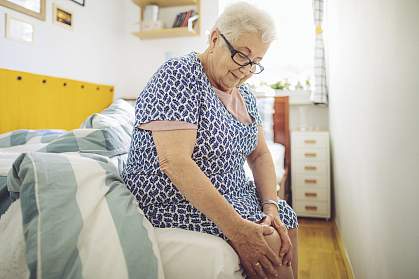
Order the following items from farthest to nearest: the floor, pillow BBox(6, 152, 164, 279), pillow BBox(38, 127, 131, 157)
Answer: the floor
pillow BBox(38, 127, 131, 157)
pillow BBox(6, 152, 164, 279)

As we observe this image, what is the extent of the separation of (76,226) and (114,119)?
813 millimetres

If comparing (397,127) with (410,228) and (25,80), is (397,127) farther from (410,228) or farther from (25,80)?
(25,80)

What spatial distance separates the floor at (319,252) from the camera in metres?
1.67

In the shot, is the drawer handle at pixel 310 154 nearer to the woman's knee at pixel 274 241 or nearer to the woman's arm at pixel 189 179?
the woman's knee at pixel 274 241

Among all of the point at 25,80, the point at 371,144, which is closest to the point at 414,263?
the point at 371,144

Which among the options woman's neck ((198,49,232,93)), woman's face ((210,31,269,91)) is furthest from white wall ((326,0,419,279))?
woman's neck ((198,49,232,93))

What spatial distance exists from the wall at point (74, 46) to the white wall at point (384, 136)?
1993mm

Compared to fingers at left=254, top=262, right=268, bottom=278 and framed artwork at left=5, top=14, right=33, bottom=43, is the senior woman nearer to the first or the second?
fingers at left=254, top=262, right=268, bottom=278

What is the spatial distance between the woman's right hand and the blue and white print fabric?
0.05 metres

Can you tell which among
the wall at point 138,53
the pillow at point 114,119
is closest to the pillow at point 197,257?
the pillow at point 114,119

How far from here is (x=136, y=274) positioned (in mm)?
667

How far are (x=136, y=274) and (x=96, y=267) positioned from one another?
8 centimetres

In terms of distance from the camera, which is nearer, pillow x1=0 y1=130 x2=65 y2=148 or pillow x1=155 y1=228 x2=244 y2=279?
pillow x1=155 y1=228 x2=244 y2=279

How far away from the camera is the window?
312 cm
